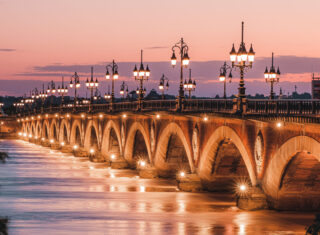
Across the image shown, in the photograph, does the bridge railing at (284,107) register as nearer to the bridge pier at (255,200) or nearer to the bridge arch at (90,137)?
the bridge pier at (255,200)

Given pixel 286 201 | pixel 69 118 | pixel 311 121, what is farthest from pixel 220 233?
pixel 69 118

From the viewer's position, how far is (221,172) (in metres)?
46.7

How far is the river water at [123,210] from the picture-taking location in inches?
1305

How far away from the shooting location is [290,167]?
3344 cm

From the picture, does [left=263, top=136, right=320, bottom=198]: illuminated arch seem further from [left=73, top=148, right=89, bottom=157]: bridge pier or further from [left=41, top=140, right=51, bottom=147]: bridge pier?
[left=41, top=140, right=51, bottom=147]: bridge pier

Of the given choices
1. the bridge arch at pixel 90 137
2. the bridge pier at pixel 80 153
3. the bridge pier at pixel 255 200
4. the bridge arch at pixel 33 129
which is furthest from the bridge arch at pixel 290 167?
the bridge arch at pixel 33 129

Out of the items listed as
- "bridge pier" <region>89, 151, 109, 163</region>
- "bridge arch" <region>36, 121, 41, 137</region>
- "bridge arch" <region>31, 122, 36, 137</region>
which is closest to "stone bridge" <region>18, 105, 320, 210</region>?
"bridge pier" <region>89, 151, 109, 163</region>

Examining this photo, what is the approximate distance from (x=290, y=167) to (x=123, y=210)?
11061 millimetres

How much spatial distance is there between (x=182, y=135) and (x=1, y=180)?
63.5 ft

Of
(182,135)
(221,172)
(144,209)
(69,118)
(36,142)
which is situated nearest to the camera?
(144,209)

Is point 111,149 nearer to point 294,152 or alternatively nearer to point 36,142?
point 294,152

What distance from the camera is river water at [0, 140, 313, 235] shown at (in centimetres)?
3316

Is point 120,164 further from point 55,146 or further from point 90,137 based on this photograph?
point 55,146

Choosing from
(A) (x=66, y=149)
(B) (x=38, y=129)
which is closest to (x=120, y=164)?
(A) (x=66, y=149)
